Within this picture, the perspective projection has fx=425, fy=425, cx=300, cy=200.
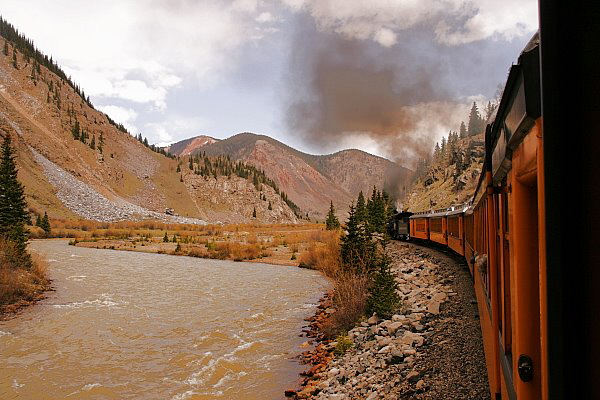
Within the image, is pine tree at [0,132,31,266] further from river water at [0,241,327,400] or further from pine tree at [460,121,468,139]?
pine tree at [460,121,468,139]

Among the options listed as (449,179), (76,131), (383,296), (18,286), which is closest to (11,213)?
(18,286)

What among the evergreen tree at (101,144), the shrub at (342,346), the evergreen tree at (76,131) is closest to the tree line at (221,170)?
the evergreen tree at (101,144)

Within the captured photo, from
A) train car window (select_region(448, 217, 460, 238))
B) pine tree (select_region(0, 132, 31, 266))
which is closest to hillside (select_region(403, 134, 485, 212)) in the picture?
train car window (select_region(448, 217, 460, 238))

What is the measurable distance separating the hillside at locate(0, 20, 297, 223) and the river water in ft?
177

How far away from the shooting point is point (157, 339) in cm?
1272

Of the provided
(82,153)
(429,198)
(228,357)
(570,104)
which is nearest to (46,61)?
(82,153)

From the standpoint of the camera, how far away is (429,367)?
6.66 metres

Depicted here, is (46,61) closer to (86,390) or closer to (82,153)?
(82,153)

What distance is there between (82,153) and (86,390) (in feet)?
318

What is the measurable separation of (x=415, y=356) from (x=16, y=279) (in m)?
17.0

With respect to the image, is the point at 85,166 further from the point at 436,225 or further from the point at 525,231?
the point at 525,231

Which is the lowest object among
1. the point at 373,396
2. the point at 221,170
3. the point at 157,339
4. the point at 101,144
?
the point at 157,339

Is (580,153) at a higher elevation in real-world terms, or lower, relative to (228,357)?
higher

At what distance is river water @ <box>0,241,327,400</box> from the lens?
31.0 feet
